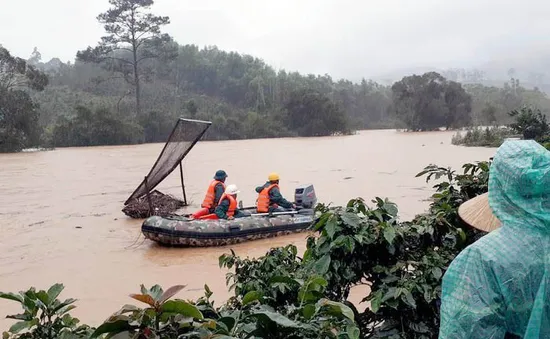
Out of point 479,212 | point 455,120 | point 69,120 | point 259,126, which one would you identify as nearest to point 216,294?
point 479,212

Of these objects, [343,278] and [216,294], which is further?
[216,294]

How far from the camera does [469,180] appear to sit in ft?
10.4

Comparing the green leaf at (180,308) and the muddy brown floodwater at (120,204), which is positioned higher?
the green leaf at (180,308)

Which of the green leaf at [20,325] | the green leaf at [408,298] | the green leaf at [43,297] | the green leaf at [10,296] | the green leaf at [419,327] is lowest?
the green leaf at [419,327]

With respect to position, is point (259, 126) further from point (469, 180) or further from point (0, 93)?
point (469, 180)

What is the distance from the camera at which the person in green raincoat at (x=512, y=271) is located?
3.92 ft

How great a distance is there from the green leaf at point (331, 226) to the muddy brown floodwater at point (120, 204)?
296 centimetres

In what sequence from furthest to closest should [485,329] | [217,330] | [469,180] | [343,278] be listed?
[469,180], [343,278], [217,330], [485,329]

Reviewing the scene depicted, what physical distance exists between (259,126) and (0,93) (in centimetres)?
1898

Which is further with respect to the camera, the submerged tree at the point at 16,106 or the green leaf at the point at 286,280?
the submerged tree at the point at 16,106

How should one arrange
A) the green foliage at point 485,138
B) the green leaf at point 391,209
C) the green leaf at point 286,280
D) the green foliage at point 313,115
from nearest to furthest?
the green leaf at point 286,280 < the green leaf at point 391,209 < the green foliage at point 485,138 < the green foliage at point 313,115

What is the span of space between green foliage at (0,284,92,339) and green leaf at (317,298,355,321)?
0.67 meters

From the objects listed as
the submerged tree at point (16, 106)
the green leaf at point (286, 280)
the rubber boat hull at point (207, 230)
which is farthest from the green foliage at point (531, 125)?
the submerged tree at point (16, 106)

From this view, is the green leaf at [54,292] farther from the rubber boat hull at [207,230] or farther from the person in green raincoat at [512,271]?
the rubber boat hull at [207,230]
